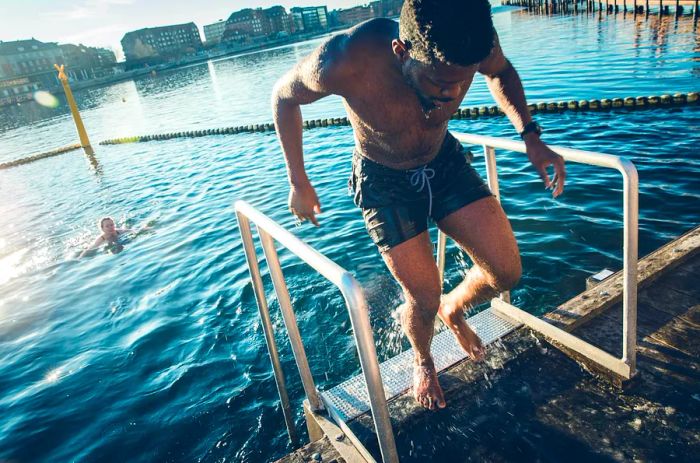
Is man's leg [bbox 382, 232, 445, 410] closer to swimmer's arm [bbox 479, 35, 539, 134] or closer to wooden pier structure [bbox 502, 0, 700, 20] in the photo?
swimmer's arm [bbox 479, 35, 539, 134]

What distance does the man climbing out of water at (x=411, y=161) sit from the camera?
2.25 m

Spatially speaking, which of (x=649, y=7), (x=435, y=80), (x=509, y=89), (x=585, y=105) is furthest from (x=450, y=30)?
(x=649, y=7)

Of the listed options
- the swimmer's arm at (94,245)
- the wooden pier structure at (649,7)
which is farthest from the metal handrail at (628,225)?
the wooden pier structure at (649,7)

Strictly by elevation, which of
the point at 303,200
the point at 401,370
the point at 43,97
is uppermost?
the point at 43,97

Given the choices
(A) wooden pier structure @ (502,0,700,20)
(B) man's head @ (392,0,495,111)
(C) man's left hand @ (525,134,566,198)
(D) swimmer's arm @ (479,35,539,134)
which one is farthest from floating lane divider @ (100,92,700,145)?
(A) wooden pier structure @ (502,0,700,20)

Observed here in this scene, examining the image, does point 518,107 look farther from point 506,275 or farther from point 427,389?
point 427,389

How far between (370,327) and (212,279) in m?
5.51

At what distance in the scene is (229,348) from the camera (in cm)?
494

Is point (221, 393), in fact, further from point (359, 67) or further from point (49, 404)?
point (359, 67)

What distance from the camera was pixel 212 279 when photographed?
6.57 metres

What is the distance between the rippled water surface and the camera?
4.13 metres

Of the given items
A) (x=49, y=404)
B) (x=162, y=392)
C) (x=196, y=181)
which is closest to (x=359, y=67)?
(x=162, y=392)

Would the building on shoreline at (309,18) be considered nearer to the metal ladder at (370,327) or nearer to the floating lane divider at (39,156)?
the floating lane divider at (39,156)

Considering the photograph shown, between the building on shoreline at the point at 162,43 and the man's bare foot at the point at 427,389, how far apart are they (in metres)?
136
